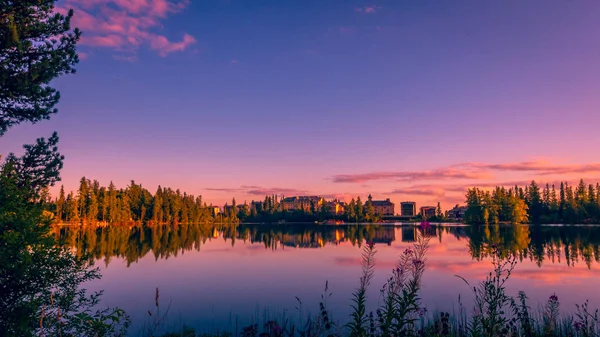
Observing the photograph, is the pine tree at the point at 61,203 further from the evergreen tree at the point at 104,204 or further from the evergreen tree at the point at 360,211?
the evergreen tree at the point at 360,211

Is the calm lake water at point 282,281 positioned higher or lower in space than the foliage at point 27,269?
lower

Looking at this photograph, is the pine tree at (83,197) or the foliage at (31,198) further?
the pine tree at (83,197)

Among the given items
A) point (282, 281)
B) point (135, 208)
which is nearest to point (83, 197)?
point (135, 208)

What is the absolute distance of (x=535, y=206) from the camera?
460 feet

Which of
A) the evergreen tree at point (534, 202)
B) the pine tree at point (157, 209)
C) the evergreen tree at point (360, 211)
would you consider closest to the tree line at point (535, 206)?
the evergreen tree at point (534, 202)

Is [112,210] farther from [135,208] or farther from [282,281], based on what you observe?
[282,281]

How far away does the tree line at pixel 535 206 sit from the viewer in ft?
411

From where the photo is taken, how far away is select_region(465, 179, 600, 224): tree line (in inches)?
4926

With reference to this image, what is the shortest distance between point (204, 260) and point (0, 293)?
36.5 metres

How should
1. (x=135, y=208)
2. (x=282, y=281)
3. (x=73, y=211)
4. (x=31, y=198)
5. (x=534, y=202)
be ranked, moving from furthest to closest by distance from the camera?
(x=135, y=208)
(x=534, y=202)
(x=73, y=211)
(x=282, y=281)
(x=31, y=198)

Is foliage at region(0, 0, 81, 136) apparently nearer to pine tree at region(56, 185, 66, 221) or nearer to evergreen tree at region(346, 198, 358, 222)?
pine tree at region(56, 185, 66, 221)

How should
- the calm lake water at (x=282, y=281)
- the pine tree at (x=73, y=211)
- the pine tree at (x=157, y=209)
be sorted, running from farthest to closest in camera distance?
the pine tree at (x=157, y=209)
the pine tree at (x=73, y=211)
the calm lake water at (x=282, y=281)

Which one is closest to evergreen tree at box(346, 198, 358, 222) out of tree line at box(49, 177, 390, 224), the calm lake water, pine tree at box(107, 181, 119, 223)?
tree line at box(49, 177, 390, 224)

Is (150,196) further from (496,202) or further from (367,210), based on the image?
(496,202)
